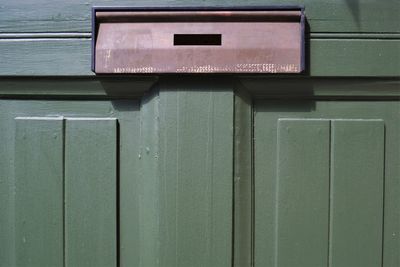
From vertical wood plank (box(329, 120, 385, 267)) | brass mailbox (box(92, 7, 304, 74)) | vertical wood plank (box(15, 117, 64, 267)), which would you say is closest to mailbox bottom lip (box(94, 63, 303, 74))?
brass mailbox (box(92, 7, 304, 74))

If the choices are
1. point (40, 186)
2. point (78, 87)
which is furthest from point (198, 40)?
point (40, 186)

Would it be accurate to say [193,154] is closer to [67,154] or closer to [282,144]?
[282,144]

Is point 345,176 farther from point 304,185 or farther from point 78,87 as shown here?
point 78,87

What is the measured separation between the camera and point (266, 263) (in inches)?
54.7

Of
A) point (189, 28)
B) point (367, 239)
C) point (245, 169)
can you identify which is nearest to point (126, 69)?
point (189, 28)

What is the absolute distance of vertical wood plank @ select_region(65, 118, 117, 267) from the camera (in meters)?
1.40

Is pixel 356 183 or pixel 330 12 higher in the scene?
pixel 330 12

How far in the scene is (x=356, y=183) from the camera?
1.37 meters

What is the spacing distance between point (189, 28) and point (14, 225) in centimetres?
80

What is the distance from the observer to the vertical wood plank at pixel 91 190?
54.9 inches

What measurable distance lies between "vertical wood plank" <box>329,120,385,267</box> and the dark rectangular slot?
1.37 feet

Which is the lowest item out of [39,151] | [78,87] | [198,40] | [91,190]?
[91,190]

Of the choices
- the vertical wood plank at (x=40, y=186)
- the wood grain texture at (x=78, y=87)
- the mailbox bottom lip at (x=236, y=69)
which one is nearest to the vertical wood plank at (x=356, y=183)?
the mailbox bottom lip at (x=236, y=69)

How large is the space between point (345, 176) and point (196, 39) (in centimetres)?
58
